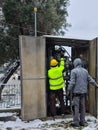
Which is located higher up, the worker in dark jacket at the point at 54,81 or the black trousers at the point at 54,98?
the worker in dark jacket at the point at 54,81

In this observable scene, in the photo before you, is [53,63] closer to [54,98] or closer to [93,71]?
[54,98]

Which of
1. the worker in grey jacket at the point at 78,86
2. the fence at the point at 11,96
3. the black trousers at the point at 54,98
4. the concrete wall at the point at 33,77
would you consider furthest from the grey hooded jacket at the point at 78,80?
the fence at the point at 11,96

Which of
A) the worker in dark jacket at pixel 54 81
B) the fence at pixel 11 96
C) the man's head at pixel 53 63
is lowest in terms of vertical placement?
the fence at pixel 11 96

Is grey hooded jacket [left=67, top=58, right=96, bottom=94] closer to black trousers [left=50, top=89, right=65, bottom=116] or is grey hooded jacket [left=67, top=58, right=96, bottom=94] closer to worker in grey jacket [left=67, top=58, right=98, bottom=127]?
worker in grey jacket [left=67, top=58, right=98, bottom=127]

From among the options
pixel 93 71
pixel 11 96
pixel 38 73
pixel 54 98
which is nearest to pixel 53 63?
pixel 38 73

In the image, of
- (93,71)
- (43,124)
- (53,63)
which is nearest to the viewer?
(43,124)

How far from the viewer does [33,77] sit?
9.13 m

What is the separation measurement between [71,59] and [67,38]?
1094 mm

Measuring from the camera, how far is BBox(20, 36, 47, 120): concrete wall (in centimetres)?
900

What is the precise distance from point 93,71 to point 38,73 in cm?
158

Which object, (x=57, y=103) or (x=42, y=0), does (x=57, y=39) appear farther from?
(x=42, y=0)

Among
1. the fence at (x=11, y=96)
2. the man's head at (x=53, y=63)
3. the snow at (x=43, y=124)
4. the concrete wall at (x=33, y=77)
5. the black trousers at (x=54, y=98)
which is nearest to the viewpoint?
the snow at (x=43, y=124)

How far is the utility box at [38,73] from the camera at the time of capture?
9.02m

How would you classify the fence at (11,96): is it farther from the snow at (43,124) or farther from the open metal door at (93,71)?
the open metal door at (93,71)
